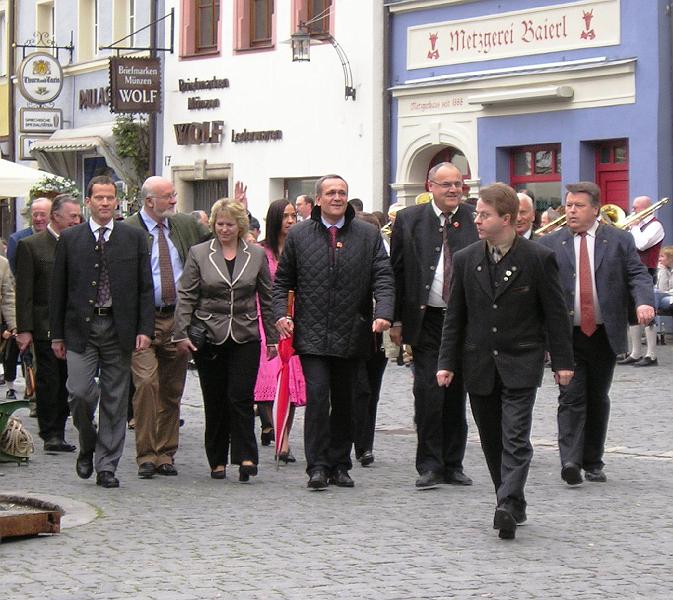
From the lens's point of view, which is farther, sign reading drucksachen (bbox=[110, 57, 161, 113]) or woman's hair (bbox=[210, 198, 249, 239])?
sign reading drucksachen (bbox=[110, 57, 161, 113])

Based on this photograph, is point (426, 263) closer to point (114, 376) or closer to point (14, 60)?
point (114, 376)

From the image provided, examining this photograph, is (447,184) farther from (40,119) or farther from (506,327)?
(40,119)

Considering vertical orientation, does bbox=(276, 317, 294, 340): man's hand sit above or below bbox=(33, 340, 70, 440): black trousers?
above

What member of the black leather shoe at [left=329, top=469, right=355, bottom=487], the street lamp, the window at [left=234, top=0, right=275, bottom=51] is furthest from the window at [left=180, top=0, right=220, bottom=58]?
the black leather shoe at [left=329, top=469, right=355, bottom=487]

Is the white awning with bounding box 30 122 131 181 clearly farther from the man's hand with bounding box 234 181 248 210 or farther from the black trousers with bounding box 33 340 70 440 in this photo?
A: the black trousers with bounding box 33 340 70 440

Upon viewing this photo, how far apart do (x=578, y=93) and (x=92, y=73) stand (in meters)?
14.2

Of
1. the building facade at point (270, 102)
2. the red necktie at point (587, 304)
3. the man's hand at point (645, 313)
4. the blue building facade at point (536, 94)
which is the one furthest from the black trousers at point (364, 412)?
the building facade at point (270, 102)

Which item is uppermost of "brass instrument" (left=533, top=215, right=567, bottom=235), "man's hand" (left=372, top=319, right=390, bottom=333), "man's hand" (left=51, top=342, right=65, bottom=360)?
"brass instrument" (left=533, top=215, right=567, bottom=235)

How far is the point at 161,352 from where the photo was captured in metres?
11.7

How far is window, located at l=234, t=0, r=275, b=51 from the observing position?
31094 mm

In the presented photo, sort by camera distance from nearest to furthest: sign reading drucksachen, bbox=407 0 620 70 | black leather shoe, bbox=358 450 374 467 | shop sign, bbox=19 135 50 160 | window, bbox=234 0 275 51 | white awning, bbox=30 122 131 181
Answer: black leather shoe, bbox=358 450 374 467 → sign reading drucksachen, bbox=407 0 620 70 → window, bbox=234 0 275 51 → white awning, bbox=30 122 131 181 → shop sign, bbox=19 135 50 160

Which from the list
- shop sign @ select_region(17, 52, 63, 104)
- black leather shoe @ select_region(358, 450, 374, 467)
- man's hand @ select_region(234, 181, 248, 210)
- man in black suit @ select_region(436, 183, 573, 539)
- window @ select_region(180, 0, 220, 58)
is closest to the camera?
man in black suit @ select_region(436, 183, 573, 539)

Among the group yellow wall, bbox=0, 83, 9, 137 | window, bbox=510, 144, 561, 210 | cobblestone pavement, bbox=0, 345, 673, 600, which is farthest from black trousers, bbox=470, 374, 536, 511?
yellow wall, bbox=0, 83, 9, 137

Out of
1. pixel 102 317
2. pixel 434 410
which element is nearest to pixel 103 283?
pixel 102 317
